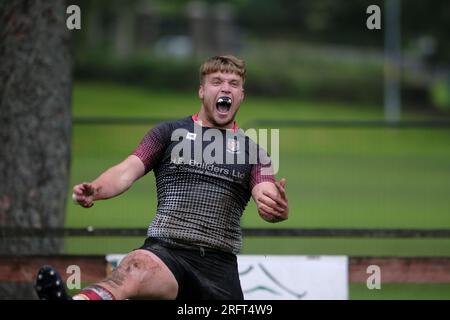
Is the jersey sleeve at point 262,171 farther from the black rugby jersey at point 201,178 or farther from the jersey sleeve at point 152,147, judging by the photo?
the jersey sleeve at point 152,147

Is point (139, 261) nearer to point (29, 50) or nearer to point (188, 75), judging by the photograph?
point (29, 50)

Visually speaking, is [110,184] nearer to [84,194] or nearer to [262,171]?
[84,194]

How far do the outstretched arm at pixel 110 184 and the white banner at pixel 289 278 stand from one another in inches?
94.4

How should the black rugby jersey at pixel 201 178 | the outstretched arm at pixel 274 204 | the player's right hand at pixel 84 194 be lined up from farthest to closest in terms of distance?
the black rugby jersey at pixel 201 178 → the player's right hand at pixel 84 194 → the outstretched arm at pixel 274 204

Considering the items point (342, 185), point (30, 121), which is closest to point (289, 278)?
point (30, 121)

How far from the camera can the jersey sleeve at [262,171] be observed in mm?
7000

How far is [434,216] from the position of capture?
13.6m

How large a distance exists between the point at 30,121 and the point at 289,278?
3.00 m

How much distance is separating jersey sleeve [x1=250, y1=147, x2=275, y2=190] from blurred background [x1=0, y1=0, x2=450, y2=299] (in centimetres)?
245

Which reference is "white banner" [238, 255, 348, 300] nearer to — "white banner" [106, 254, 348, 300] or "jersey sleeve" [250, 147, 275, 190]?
"white banner" [106, 254, 348, 300]

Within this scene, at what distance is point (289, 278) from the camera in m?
9.15

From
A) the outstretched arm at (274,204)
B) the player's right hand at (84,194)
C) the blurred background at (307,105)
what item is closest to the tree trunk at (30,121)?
the blurred background at (307,105)

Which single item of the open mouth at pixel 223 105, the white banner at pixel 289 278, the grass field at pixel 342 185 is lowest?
the white banner at pixel 289 278

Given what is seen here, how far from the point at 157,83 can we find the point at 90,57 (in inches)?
139
